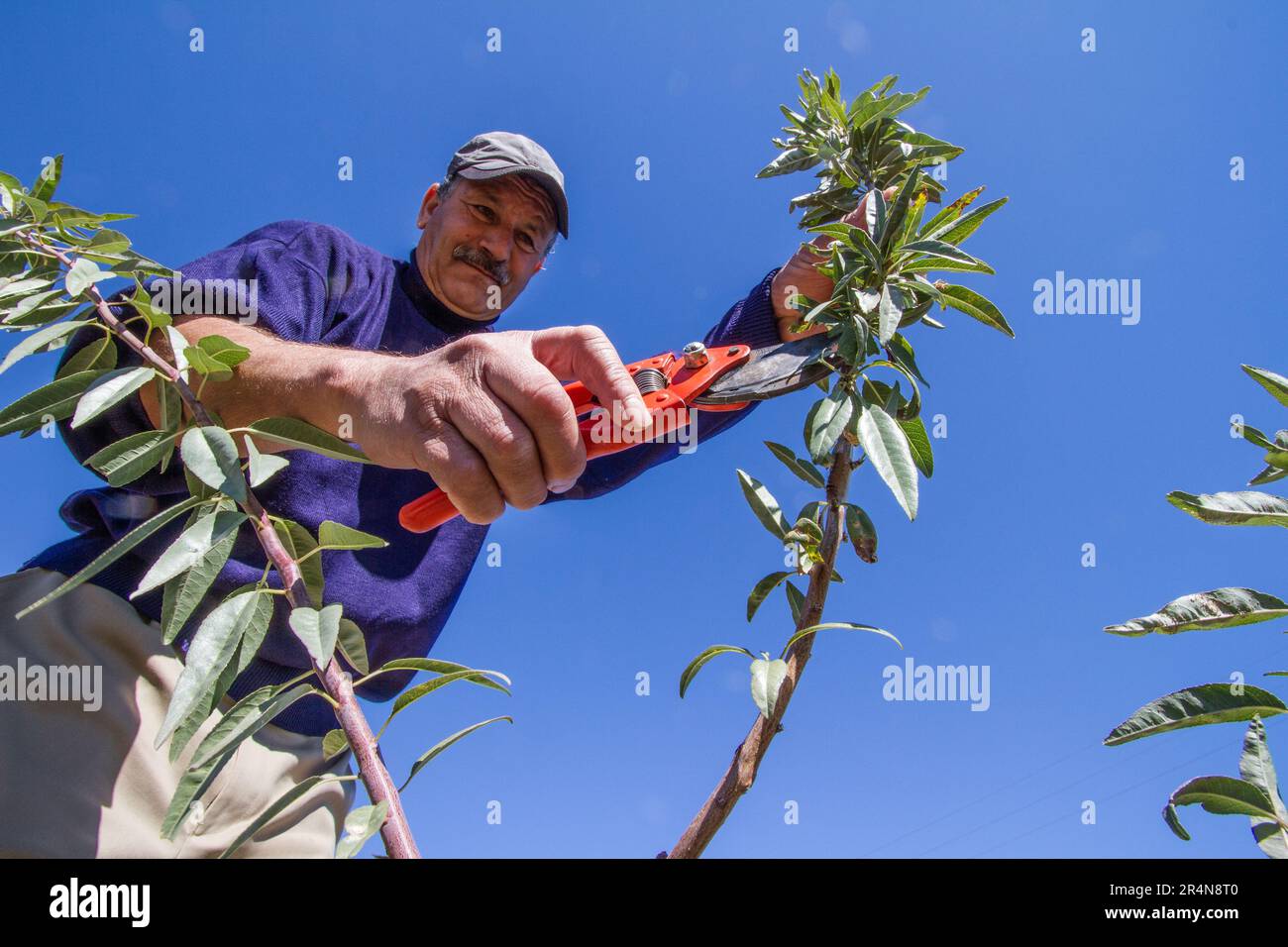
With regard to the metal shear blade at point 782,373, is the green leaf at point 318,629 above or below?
below

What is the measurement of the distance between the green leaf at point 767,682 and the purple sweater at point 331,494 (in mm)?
1290

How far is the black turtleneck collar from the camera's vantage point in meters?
3.26

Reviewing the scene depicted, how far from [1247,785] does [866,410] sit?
67 centimetres

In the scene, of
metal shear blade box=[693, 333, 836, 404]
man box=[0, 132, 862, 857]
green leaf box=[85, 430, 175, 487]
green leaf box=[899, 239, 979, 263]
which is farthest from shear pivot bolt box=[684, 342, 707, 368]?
green leaf box=[85, 430, 175, 487]

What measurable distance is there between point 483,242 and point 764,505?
2.47 metres

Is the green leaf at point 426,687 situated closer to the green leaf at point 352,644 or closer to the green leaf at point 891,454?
the green leaf at point 352,644

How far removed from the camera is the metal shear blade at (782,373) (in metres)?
1.43

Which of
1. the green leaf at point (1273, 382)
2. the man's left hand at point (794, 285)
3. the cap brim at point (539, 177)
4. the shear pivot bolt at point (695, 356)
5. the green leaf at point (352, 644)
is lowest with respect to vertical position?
the green leaf at point (352, 644)

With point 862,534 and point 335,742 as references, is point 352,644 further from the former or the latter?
point 862,534

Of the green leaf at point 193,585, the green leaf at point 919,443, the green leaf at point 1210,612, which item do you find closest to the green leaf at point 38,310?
the green leaf at point 193,585

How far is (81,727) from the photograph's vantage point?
183cm

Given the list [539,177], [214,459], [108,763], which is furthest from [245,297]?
[539,177]

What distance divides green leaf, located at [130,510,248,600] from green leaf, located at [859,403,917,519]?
0.86 m

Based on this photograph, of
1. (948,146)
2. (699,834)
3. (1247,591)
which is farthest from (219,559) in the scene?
(948,146)
